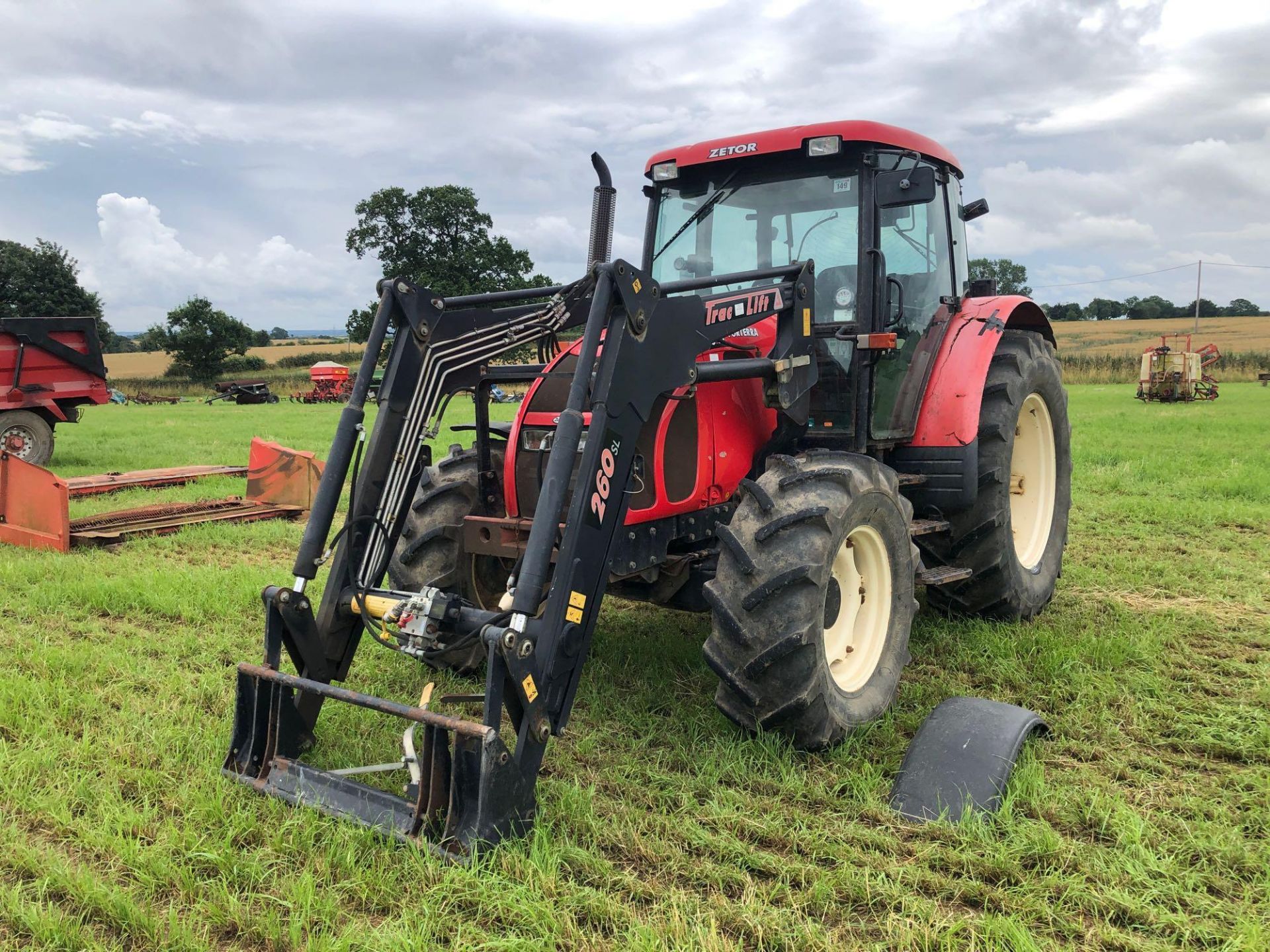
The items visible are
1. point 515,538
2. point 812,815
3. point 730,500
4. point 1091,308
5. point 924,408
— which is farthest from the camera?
point 1091,308

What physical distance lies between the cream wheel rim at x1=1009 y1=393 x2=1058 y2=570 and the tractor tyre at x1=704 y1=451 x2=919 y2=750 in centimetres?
230

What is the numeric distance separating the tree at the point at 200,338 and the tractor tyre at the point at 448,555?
172ft

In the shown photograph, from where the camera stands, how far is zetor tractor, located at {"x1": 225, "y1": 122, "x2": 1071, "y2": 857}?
3.18m

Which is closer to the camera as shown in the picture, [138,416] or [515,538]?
[515,538]

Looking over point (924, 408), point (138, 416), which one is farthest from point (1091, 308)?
point (924, 408)

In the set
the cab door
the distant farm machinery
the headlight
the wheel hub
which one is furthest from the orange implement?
the distant farm machinery

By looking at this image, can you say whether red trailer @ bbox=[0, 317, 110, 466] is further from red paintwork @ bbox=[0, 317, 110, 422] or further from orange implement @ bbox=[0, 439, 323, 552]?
orange implement @ bbox=[0, 439, 323, 552]

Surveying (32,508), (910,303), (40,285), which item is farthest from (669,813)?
(40,285)

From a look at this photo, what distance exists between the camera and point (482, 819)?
2.81m

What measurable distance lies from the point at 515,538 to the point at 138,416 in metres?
25.4

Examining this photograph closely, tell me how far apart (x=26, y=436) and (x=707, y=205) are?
11248 mm

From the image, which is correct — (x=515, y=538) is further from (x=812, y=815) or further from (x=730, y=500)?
(x=812, y=815)

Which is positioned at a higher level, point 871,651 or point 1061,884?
point 871,651

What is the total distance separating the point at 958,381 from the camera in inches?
196
